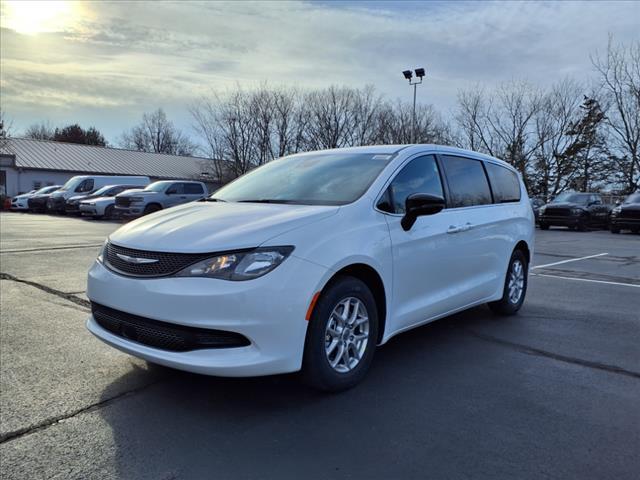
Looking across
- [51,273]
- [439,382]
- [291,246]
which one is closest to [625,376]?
[439,382]

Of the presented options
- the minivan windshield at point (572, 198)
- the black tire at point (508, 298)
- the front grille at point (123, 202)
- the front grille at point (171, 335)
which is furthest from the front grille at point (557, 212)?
Result: the front grille at point (171, 335)

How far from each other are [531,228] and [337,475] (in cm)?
458

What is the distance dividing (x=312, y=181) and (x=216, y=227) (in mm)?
1215

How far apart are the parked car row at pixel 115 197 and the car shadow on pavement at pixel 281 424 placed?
19.0m

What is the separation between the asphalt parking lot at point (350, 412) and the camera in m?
2.71

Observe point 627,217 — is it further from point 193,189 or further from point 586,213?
point 193,189

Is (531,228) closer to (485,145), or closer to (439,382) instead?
(439,382)

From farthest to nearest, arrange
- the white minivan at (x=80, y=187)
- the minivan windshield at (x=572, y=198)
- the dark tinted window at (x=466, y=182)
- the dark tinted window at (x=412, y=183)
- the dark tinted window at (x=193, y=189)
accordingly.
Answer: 1. the white minivan at (x=80, y=187)
2. the minivan windshield at (x=572, y=198)
3. the dark tinted window at (x=193, y=189)
4. the dark tinted window at (x=466, y=182)
5. the dark tinted window at (x=412, y=183)

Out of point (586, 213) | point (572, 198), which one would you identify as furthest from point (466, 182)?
point (572, 198)

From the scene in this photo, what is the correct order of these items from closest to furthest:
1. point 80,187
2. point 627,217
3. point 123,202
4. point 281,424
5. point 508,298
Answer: point 281,424 → point 508,298 → point 627,217 → point 123,202 → point 80,187

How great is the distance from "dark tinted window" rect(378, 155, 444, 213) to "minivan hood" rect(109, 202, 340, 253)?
57cm

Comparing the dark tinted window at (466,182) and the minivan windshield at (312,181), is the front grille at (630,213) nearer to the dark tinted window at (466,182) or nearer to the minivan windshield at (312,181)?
the dark tinted window at (466,182)

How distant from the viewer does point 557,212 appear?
24.9 meters

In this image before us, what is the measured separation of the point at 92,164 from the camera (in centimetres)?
5041
